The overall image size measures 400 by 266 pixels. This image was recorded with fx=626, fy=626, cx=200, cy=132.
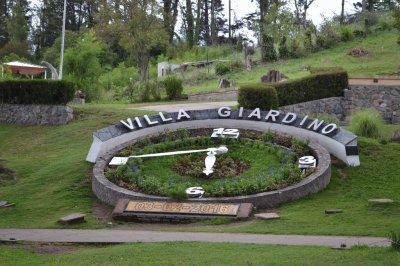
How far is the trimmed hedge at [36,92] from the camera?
82.9 ft

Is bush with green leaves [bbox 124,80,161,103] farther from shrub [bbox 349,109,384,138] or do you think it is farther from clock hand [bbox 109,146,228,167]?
clock hand [bbox 109,146,228,167]

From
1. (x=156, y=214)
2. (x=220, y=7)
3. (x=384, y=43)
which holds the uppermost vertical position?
(x=220, y=7)

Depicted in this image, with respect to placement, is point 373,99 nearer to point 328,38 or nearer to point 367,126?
point 367,126

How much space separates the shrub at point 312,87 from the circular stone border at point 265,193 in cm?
897

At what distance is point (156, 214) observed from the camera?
13.5 m

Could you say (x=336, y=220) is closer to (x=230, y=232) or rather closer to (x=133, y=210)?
(x=230, y=232)

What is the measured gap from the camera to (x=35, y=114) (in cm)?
2562

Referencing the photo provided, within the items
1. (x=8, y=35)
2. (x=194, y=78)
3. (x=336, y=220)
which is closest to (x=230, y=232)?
(x=336, y=220)

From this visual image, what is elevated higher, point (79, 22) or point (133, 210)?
point (79, 22)

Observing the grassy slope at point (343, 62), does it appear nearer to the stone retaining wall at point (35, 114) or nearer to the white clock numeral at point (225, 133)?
the stone retaining wall at point (35, 114)

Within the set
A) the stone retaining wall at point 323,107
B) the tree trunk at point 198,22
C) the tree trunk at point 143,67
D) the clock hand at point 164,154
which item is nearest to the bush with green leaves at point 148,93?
the stone retaining wall at point 323,107

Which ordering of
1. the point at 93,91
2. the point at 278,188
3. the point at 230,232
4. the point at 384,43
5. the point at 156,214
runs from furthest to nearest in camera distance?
1. the point at 384,43
2. the point at 93,91
3. the point at 278,188
4. the point at 156,214
5. the point at 230,232

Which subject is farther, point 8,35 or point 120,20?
point 8,35

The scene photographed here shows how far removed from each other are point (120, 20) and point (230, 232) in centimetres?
3851
